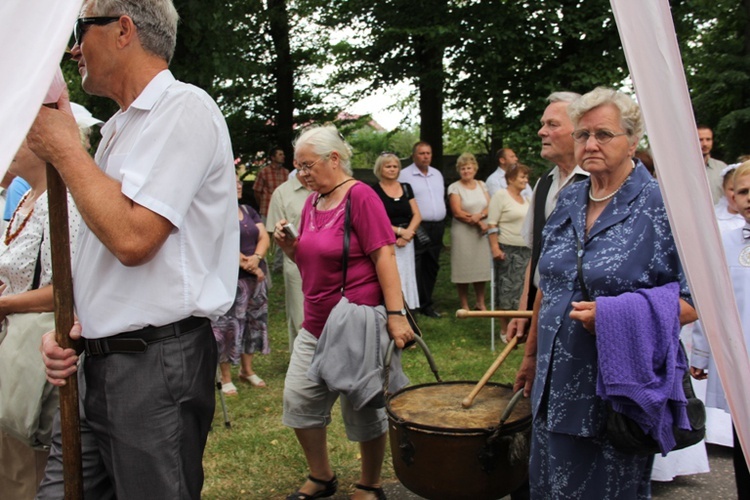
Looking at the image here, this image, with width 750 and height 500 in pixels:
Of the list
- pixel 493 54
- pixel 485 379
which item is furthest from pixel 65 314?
pixel 493 54

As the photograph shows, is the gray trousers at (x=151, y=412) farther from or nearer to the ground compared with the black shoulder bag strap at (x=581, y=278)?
nearer to the ground

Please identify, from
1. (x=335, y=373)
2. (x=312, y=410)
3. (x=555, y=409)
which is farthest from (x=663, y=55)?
(x=312, y=410)

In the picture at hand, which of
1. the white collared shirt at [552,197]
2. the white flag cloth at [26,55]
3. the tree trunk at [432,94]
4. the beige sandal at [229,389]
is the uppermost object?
the tree trunk at [432,94]

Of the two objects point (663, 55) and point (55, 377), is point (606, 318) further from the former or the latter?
point (55, 377)

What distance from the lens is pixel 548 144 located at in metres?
3.69

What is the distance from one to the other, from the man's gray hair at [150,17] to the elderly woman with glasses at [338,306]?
1.72m

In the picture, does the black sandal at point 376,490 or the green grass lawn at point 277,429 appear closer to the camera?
the black sandal at point 376,490

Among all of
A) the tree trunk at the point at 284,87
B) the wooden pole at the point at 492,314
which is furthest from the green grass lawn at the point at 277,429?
the tree trunk at the point at 284,87

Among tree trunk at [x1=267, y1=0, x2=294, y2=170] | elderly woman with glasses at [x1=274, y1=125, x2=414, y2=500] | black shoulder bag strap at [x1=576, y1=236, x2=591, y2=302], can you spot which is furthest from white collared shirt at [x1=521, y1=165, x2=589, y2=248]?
tree trunk at [x1=267, y1=0, x2=294, y2=170]

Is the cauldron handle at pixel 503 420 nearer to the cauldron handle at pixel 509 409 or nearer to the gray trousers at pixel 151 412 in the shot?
the cauldron handle at pixel 509 409

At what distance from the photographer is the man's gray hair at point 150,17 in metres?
2.17

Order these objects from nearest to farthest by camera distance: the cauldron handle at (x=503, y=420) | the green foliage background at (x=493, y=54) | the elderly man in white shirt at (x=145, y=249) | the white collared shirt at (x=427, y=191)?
the elderly man in white shirt at (x=145, y=249)
the cauldron handle at (x=503, y=420)
the white collared shirt at (x=427, y=191)
the green foliage background at (x=493, y=54)

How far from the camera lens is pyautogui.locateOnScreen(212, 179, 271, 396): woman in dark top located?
20.4 feet

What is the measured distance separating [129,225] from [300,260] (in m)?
2.11
